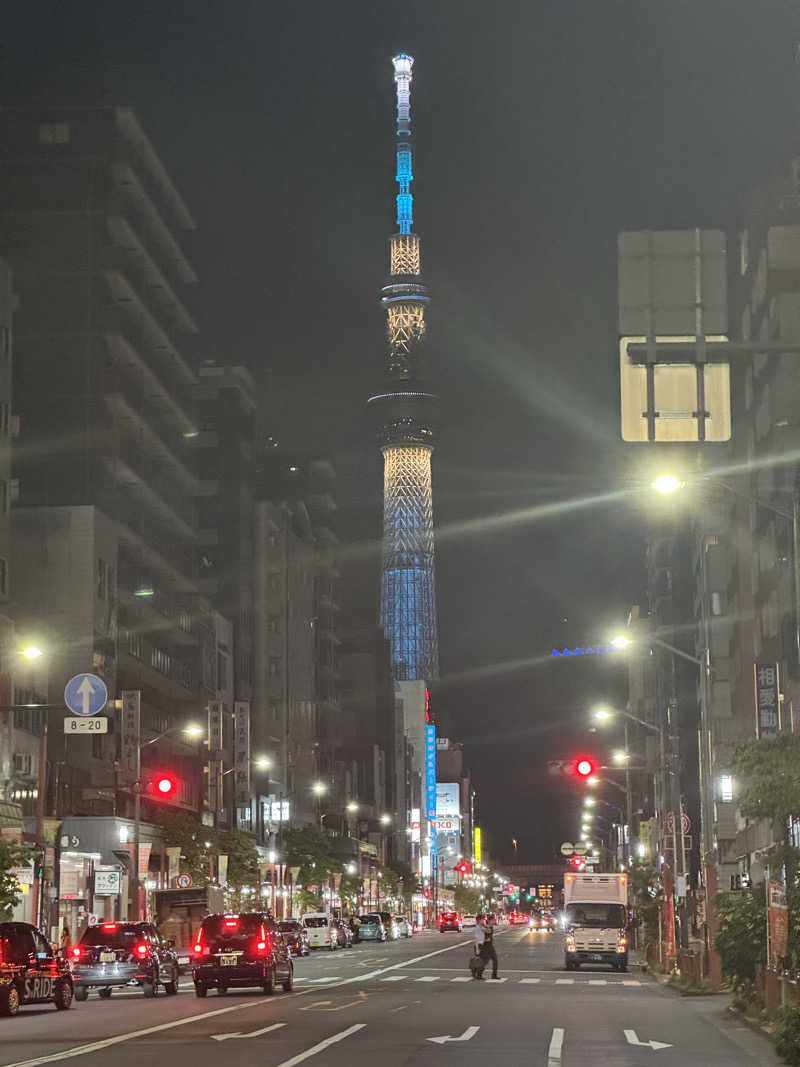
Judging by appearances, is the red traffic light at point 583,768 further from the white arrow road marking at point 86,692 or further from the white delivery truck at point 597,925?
the white delivery truck at point 597,925

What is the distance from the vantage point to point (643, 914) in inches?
2859

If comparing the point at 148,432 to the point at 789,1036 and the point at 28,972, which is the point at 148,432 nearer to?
the point at 28,972

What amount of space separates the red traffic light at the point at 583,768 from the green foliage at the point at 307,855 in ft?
299

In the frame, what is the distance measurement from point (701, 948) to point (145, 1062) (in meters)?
27.0

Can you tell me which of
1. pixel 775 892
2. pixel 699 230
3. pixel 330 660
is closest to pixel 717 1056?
pixel 775 892

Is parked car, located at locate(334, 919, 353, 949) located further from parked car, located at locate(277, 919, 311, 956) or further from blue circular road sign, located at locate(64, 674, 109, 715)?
blue circular road sign, located at locate(64, 674, 109, 715)

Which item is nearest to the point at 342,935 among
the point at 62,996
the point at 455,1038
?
the point at 62,996

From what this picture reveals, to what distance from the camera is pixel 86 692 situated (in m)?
43.5

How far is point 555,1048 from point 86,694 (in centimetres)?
2094

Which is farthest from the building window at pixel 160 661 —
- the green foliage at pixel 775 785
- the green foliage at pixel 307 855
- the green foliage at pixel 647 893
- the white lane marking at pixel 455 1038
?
the white lane marking at pixel 455 1038

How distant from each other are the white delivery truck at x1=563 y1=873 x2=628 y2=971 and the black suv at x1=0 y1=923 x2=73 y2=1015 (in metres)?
30.0

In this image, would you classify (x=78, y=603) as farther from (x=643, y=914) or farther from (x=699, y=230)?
(x=699, y=230)

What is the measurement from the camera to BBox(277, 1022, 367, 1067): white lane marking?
2295cm

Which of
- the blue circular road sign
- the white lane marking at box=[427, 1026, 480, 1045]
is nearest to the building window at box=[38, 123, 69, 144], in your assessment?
the blue circular road sign
